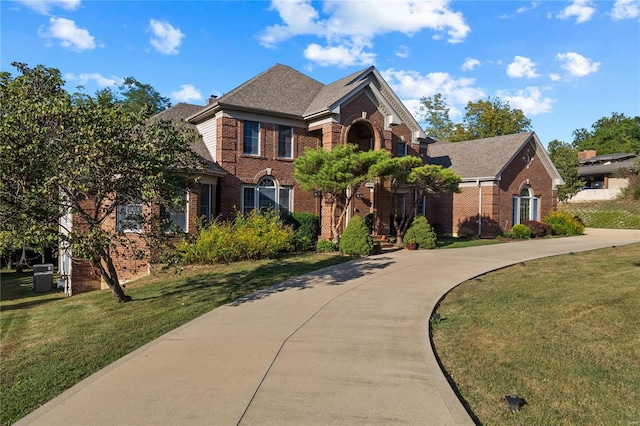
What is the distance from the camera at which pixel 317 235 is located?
1900cm

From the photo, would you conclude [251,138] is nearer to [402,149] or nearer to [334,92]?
[334,92]

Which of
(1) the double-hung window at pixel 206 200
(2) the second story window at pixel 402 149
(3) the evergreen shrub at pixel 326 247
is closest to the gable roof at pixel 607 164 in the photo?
(2) the second story window at pixel 402 149

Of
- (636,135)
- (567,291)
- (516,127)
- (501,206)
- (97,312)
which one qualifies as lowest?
(97,312)

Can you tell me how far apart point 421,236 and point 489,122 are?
35556mm

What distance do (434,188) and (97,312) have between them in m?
15.0

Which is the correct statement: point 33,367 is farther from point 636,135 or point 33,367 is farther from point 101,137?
point 636,135

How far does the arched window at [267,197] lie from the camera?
59.4 feet

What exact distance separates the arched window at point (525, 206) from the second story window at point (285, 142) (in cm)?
1569

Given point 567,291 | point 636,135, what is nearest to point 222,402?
point 567,291

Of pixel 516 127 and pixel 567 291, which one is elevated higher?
pixel 516 127

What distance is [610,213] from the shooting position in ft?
108

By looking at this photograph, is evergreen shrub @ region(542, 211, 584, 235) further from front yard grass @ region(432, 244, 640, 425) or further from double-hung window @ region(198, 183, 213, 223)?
double-hung window @ region(198, 183, 213, 223)

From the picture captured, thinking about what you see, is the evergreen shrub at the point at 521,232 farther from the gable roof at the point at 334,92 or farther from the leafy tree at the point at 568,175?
the leafy tree at the point at 568,175

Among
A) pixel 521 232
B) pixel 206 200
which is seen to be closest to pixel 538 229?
pixel 521 232
